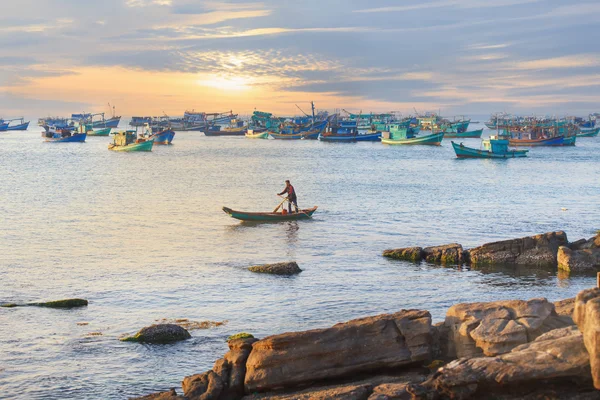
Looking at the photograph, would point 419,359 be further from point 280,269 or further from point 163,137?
point 163,137

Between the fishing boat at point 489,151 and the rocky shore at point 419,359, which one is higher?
the fishing boat at point 489,151

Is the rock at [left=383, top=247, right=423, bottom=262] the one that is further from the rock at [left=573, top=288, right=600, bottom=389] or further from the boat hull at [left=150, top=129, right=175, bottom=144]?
the boat hull at [left=150, top=129, right=175, bottom=144]

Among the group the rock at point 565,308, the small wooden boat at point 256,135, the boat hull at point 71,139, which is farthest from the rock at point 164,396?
the small wooden boat at point 256,135

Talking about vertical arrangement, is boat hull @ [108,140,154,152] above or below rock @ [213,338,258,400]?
above

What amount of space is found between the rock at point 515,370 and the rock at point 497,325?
3.49 feet

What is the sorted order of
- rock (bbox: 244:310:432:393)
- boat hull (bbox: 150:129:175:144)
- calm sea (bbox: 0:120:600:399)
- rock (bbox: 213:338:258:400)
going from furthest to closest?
boat hull (bbox: 150:129:175:144)
calm sea (bbox: 0:120:600:399)
rock (bbox: 213:338:258:400)
rock (bbox: 244:310:432:393)

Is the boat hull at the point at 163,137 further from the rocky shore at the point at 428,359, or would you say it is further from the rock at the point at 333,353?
the rock at the point at 333,353

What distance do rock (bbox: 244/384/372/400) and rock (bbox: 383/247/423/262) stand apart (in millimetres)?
15250

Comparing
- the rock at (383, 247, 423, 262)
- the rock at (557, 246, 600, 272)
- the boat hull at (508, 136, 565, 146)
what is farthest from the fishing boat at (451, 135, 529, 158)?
the rock at (557, 246, 600, 272)

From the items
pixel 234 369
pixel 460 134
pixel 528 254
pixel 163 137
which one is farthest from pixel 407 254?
pixel 460 134

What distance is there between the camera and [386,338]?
1303cm

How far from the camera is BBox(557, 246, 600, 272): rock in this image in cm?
2469

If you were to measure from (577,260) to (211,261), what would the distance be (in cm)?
1282

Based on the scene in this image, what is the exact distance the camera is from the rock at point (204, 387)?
12680mm
